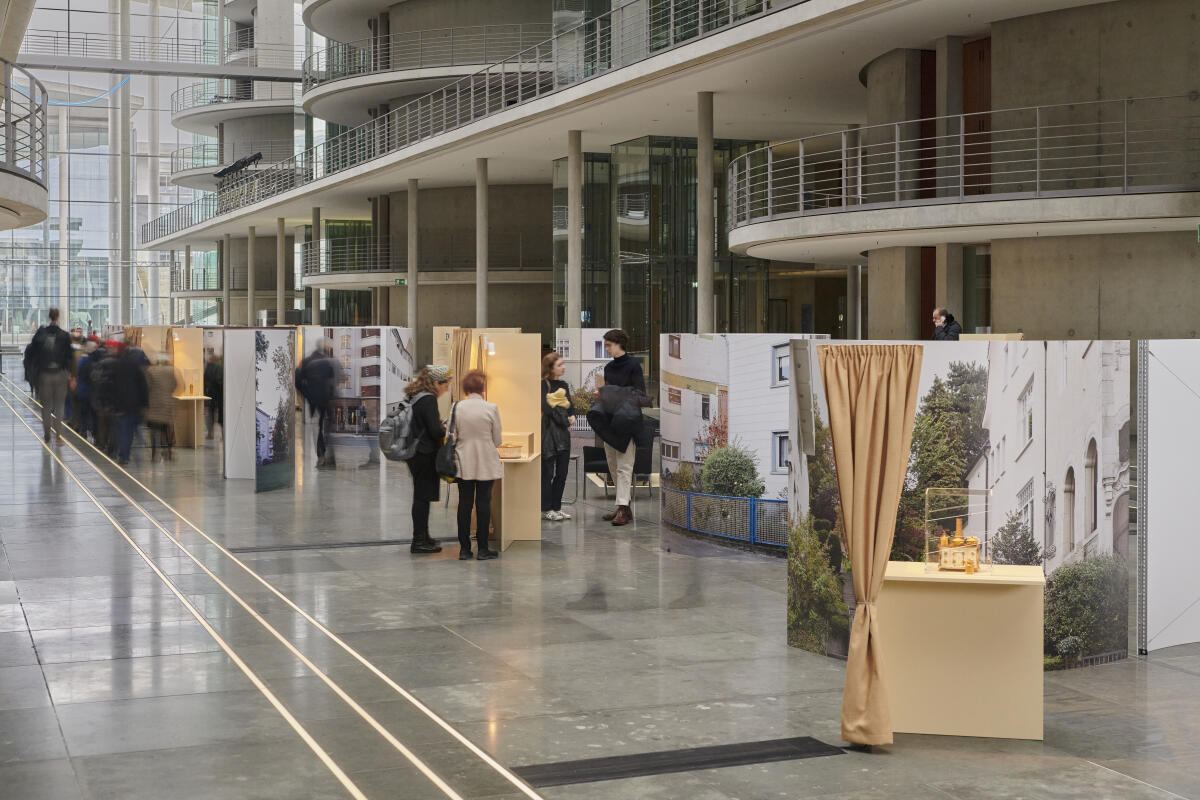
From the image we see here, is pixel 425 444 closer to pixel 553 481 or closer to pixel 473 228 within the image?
pixel 553 481

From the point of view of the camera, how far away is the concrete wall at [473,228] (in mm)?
40156

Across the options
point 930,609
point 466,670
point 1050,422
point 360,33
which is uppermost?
point 360,33

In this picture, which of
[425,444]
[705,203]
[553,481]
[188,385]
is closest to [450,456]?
[425,444]

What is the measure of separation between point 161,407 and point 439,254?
21359 millimetres

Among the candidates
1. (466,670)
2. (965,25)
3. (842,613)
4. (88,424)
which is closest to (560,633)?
(466,670)

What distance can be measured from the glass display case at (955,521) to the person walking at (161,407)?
51.3 feet

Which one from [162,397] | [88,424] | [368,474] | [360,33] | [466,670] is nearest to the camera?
[466,670]

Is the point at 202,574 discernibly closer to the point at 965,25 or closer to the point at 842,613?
the point at 842,613

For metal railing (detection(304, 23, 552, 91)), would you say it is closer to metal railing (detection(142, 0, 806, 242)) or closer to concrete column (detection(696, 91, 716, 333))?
metal railing (detection(142, 0, 806, 242))

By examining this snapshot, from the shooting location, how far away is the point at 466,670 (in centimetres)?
761

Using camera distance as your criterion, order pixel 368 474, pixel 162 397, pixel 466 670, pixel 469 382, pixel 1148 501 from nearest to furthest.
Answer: pixel 466 670
pixel 1148 501
pixel 469 382
pixel 368 474
pixel 162 397

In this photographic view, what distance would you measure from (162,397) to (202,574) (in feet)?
36.3

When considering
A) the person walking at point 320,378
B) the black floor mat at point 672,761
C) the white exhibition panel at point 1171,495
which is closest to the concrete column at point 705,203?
the person walking at point 320,378

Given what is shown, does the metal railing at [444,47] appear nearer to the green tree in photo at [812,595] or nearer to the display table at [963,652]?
the green tree in photo at [812,595]
